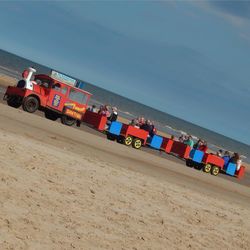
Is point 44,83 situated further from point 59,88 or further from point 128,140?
point 128,140

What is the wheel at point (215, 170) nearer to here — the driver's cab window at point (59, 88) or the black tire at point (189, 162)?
the black tire at point (189, 162)

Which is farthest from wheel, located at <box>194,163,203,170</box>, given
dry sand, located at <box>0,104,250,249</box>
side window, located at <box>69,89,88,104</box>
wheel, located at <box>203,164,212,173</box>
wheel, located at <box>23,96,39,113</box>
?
dry sand, located at <box>0,104,250,249</box>

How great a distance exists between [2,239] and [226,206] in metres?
9.08

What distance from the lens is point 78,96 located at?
26.9m

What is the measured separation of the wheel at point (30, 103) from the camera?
2542 cm

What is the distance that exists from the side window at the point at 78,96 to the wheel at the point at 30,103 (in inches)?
72.0

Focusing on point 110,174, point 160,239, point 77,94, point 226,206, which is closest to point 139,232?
point 160,239

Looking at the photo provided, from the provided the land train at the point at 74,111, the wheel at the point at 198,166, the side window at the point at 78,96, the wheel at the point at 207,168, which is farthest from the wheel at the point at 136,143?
the wheel at the point at 207,168

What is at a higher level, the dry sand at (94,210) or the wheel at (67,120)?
the wheel at (67,120)

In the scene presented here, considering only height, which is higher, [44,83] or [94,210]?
[44,83]

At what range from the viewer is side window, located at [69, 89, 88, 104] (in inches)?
1045

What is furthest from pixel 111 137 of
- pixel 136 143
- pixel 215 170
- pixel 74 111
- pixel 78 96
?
pixel 215 170

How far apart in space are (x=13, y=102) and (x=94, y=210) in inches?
694

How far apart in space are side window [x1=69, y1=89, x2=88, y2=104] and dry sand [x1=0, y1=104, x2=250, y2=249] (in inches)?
476
